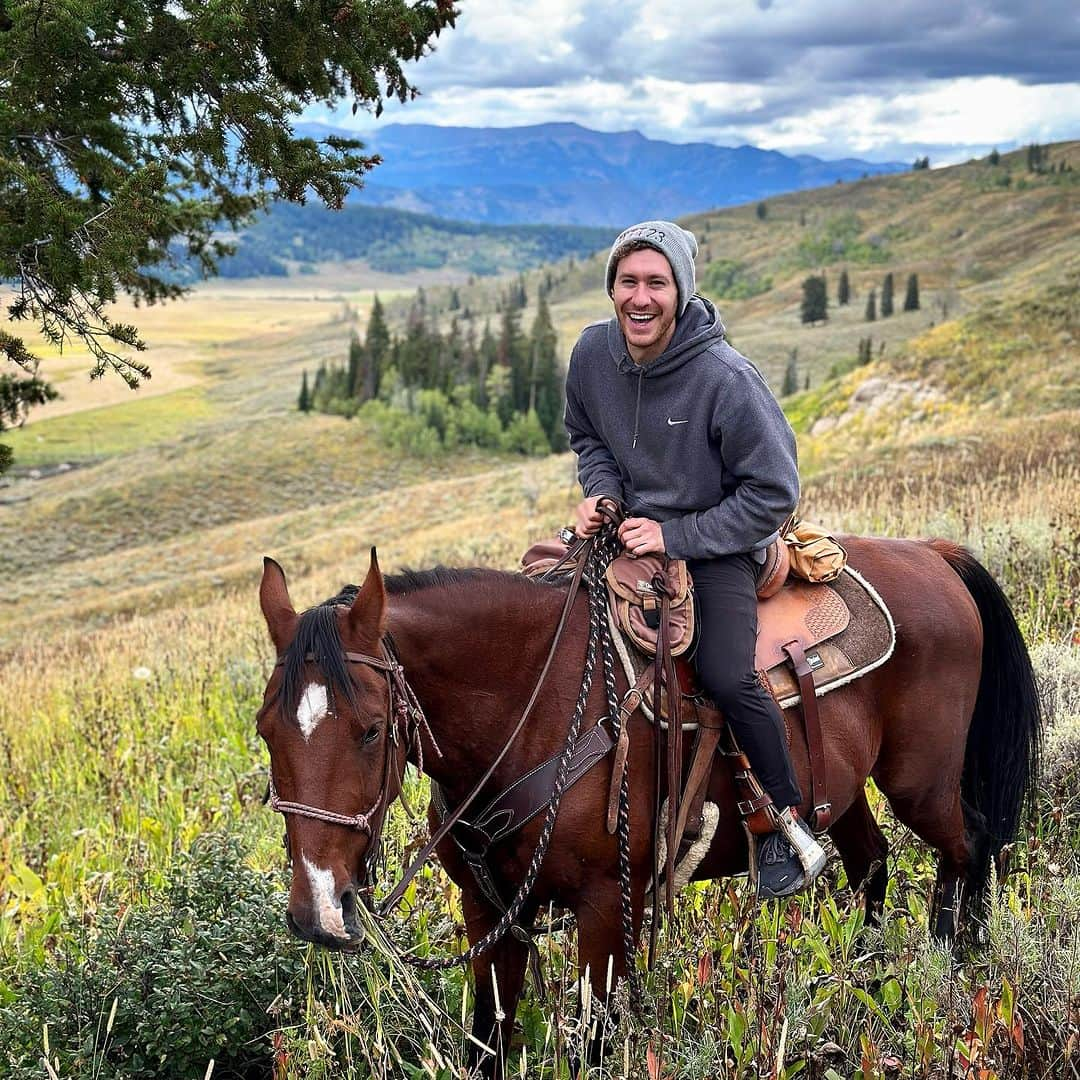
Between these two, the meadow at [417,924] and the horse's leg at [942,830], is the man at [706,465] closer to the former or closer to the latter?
the meadow at [417,924]

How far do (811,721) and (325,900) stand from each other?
2.13m

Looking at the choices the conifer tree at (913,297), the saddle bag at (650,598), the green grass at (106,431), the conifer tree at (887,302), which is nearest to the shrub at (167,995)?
the saddle bag at (650,598)

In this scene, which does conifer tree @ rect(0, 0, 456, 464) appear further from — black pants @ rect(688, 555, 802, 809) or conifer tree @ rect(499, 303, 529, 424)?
conifer tree @ rect(499, 303, 529, 424)

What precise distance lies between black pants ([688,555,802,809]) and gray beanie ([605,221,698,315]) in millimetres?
1076

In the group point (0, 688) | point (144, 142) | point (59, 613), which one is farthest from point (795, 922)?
point (59, 613)

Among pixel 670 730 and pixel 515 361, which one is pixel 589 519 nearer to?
pixel 670 730

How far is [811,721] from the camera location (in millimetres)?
3998

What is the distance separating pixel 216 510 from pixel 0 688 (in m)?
58.7

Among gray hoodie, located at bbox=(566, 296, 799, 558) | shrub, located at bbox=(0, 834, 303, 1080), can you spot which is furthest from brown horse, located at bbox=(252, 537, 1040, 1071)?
shrub, located at bbox=(0, 834, 303, 1080)

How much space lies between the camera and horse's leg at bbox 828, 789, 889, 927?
4.82 meters

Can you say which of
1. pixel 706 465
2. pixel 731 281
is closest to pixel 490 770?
pixel 706 465

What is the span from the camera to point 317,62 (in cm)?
592

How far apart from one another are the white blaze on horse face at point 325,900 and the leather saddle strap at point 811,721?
2.07 meters

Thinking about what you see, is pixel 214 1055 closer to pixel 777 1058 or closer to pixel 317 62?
pixel 777 1058
